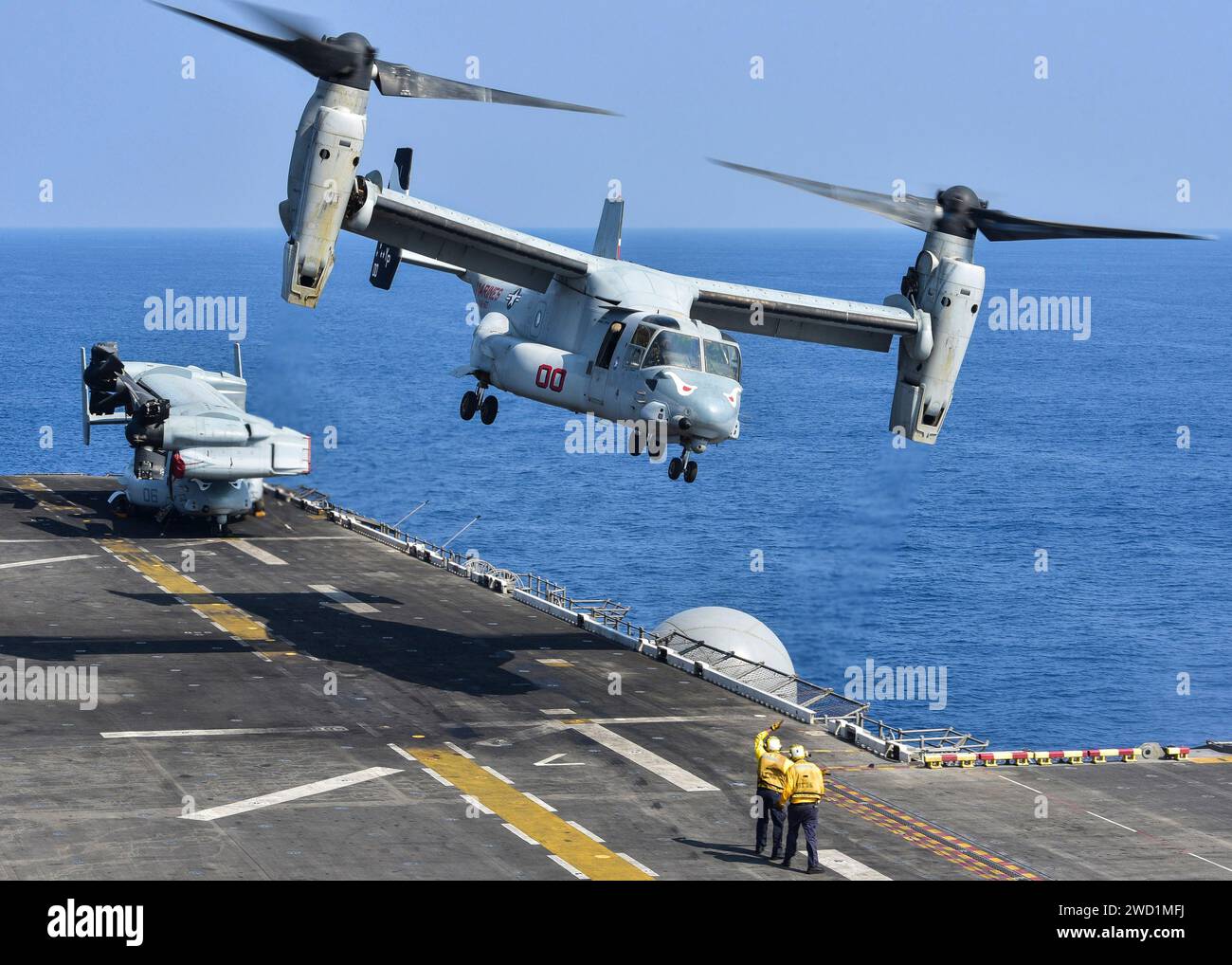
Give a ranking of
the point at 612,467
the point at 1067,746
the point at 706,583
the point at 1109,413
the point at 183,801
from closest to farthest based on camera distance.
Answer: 1. the point at 183,801
2. the point at 1067,746
3. the point at 706,583
4. the point at 612,467
5. the point at 1109,413

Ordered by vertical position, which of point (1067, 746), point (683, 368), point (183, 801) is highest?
point (683, 368)

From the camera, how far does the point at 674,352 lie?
3894cm

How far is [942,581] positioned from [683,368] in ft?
187

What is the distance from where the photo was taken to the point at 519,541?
97125 mm

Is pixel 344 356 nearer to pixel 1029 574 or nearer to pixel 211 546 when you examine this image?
pixel 1029 574

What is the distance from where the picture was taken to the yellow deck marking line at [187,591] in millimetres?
50131

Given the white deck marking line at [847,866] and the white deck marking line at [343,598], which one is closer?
the white deck marking line at [847,866]

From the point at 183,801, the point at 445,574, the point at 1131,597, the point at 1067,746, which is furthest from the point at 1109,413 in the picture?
the point at 183,801

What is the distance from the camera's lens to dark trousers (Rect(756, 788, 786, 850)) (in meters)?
31.1

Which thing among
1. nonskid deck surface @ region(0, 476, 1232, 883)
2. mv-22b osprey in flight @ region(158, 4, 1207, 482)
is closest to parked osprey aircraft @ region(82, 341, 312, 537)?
nonskid deck surface @ region(0, 476, 1232, 883)

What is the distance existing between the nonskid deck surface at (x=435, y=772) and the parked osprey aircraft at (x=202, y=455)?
783 centimetres
